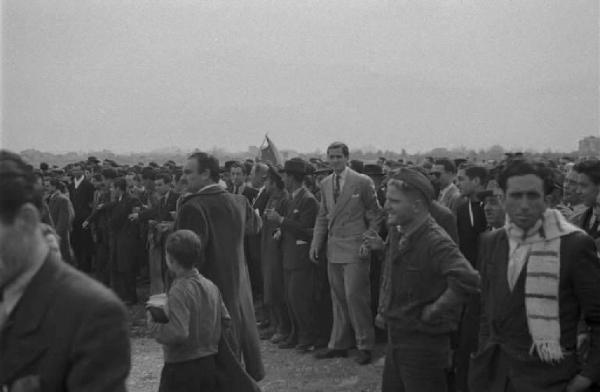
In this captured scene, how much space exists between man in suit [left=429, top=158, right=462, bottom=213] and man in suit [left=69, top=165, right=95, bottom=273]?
798cm

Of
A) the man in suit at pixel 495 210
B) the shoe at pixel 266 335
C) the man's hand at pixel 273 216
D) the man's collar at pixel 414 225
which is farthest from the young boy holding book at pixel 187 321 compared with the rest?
the shoe at pixel 266 335

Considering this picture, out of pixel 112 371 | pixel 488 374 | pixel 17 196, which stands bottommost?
pixel 488 374

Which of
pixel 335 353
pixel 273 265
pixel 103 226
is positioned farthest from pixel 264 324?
pixel 103 226

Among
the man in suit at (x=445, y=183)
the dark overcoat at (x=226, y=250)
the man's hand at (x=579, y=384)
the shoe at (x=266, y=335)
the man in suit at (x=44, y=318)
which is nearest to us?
the man in suit at (x=44, y=318)

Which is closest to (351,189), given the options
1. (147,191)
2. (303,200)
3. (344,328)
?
(303,200)

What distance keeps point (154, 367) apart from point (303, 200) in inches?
103

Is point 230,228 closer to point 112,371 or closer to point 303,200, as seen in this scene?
point 303,200

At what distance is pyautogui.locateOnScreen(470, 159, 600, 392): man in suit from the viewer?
12.0 feet

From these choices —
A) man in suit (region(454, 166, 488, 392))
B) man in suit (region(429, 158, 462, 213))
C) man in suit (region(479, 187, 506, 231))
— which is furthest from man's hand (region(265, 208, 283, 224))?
man in suit (region(479, 187, 506, 231))

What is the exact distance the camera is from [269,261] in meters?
9.73

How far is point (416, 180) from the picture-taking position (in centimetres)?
468

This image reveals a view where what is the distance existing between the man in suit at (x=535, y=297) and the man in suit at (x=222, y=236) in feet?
8.29

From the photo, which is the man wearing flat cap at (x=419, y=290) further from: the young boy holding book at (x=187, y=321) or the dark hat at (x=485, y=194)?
the dark hat at (x=485, y=194)

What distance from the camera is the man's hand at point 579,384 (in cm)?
359
